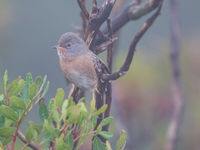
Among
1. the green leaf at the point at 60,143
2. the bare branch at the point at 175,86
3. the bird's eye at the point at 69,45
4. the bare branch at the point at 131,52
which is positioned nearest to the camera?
the green leaf at the point at 60,143

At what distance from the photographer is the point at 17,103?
1.89 ft

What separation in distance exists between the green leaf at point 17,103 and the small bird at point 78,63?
0.88 feet

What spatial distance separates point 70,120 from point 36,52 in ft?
13.3

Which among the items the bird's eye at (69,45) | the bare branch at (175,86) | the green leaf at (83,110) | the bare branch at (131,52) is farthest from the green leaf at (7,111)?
the bare branch at (175,86)

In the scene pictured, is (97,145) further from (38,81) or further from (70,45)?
(70,45)

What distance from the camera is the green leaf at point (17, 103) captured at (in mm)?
570

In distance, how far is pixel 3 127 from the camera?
1.90 ft

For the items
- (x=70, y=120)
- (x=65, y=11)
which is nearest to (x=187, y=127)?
(x=70, y=120)

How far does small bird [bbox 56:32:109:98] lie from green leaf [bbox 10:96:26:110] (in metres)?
0.27

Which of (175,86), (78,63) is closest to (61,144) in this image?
(78,63)

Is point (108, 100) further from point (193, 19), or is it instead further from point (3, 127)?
point (193, 19)

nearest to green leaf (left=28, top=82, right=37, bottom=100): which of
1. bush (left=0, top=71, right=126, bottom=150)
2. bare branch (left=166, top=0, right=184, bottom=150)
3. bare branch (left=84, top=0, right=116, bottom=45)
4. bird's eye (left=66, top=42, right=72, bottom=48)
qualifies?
bush (left=0, top=71, right=126, bottom=150)

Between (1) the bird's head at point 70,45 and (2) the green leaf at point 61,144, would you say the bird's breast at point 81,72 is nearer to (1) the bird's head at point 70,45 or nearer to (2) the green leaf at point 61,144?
(1) the bird's head at point 70,45

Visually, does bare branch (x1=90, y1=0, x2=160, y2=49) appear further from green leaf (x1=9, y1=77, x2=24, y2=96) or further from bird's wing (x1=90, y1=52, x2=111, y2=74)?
green leaf (x1=9, y1=77, x2=24, y2=96)
